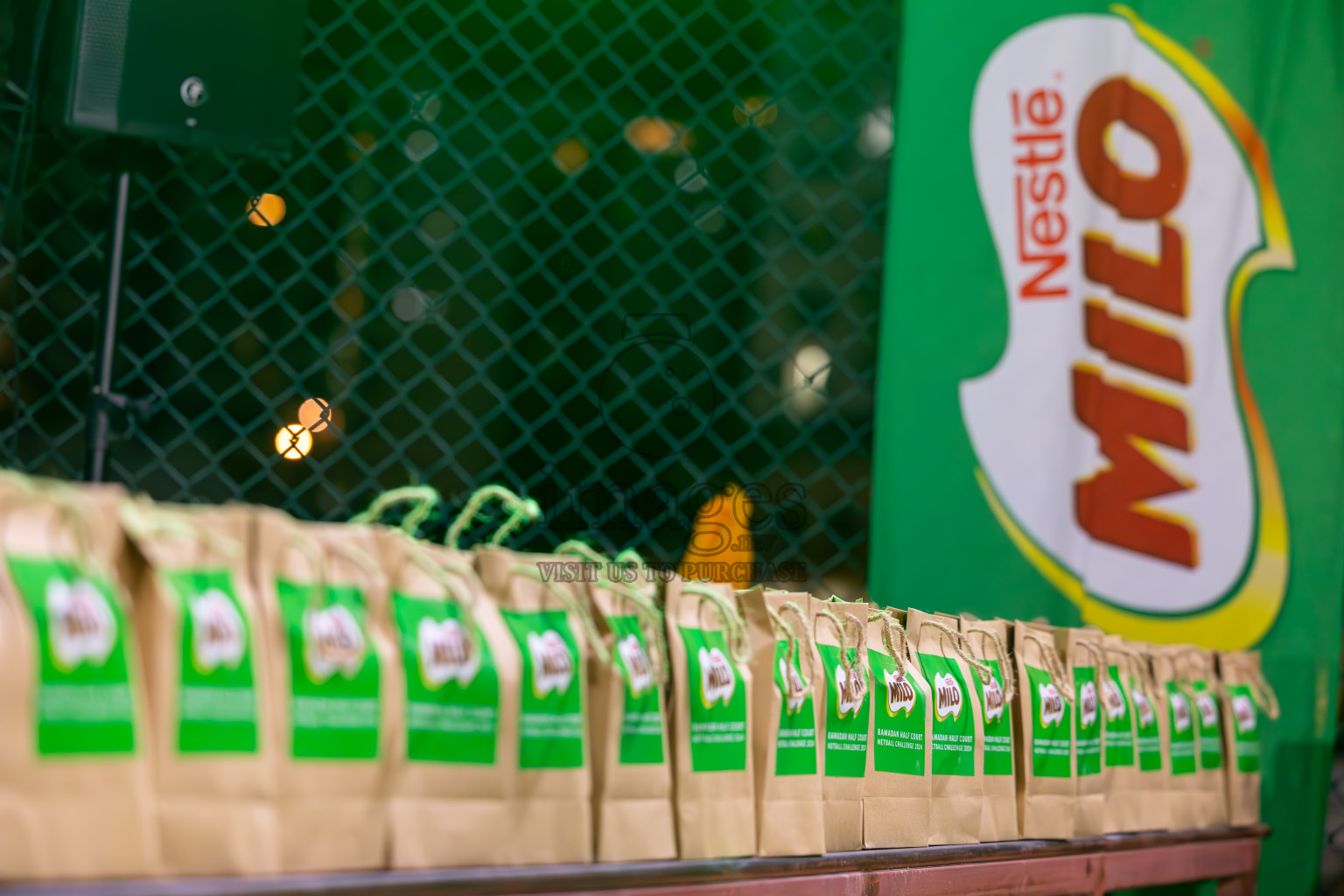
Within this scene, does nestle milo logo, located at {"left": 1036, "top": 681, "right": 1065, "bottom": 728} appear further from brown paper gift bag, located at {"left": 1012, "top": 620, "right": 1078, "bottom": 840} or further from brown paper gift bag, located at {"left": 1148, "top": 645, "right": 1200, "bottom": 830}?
brown paper gift bag, located at {"left": 1148, "top": 645, "right": 1200, "bottom": 830}

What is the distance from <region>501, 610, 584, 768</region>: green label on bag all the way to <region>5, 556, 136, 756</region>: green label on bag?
296 millimetres

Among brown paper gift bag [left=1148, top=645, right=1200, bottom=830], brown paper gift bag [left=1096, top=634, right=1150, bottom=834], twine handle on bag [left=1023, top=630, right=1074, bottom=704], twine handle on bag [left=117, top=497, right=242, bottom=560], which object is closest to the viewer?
twine handle on bag [left=117, top=497, right=242, bottom=560]

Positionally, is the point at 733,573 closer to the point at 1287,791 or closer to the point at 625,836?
the point at 1287,791

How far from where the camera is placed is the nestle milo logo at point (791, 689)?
116 cm

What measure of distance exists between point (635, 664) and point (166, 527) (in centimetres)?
39

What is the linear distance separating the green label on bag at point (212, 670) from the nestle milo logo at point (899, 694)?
0.70 m

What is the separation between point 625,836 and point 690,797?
8 cm

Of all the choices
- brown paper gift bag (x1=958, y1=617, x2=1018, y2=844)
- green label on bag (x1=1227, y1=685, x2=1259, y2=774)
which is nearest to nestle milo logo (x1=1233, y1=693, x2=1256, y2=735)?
green label on bag (x1=1227, y1=685, x2=1259, y2=774)

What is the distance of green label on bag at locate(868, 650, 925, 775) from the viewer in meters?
1.29

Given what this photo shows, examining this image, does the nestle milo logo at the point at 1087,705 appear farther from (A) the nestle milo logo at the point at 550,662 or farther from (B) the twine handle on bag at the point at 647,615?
(A) the nestle milo logo at the point at 550,662

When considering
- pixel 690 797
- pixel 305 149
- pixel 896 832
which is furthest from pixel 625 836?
pixel 305 149

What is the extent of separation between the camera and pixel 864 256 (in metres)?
2.92

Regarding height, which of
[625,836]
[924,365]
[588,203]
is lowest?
[625,836]

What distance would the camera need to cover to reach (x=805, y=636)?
1.21 meters
